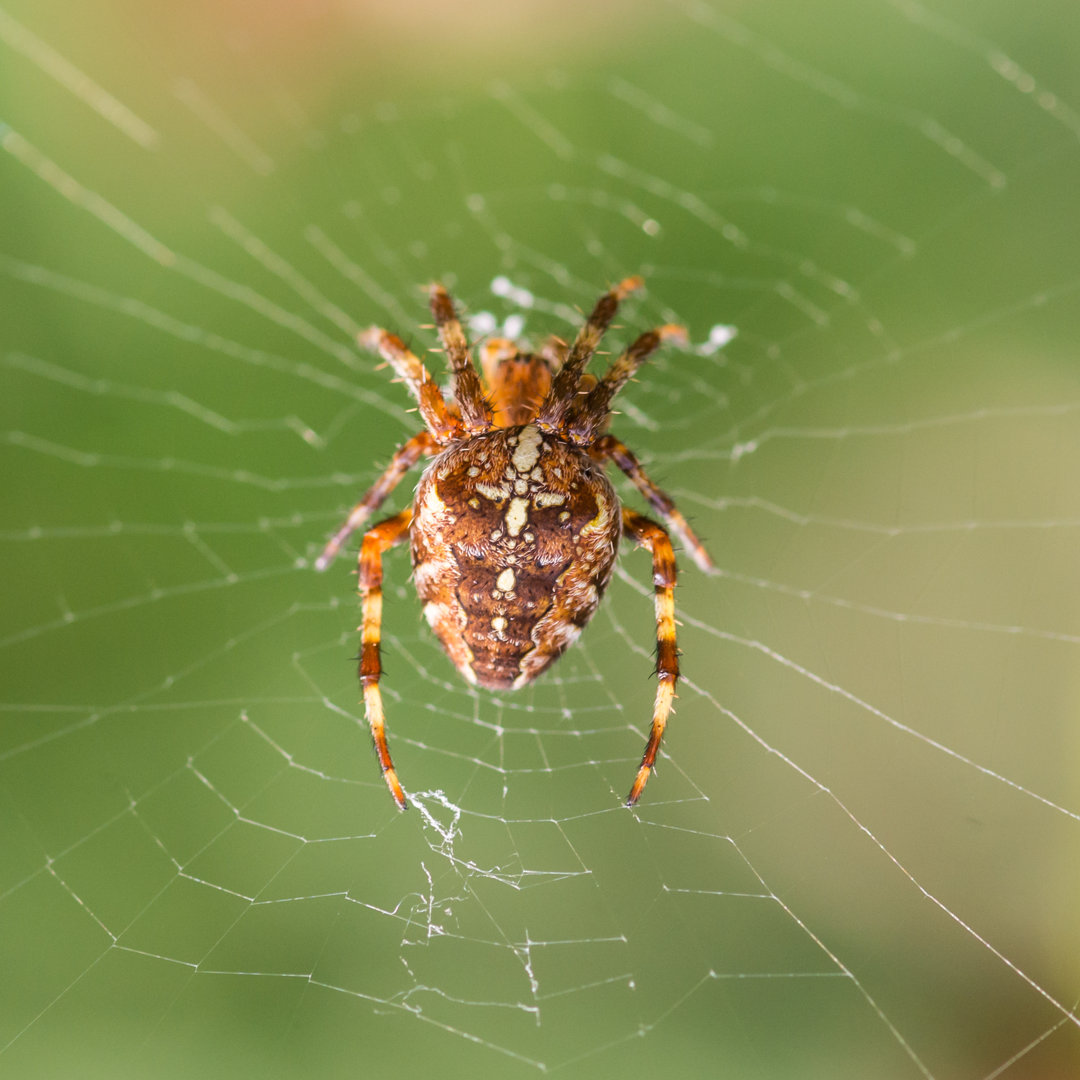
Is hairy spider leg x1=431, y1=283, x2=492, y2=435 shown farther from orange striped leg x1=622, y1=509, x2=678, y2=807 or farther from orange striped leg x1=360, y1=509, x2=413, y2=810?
orange striped leg x1=622, y1=509, x2=678, y2=807

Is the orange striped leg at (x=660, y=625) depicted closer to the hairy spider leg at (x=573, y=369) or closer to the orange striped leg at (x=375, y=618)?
the hairy spider leg at (x=573, y=369)

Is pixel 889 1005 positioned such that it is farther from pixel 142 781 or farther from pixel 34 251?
pixel 34 251

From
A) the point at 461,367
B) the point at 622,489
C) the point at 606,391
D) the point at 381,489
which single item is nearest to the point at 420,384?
the point at 461,367

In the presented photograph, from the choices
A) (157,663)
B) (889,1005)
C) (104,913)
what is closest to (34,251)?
(157,663)

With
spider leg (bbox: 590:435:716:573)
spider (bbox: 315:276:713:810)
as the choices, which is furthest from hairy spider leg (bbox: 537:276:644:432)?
spider leg (bbox: 590:435:716:573)

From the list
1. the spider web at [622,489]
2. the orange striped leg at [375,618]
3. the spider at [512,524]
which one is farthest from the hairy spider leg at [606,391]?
the orange striped leg at [375,618]

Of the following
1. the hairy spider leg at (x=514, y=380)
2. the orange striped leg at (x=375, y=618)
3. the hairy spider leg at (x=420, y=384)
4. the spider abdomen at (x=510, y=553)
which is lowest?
the orange striped leg at (x=375, y=618)
